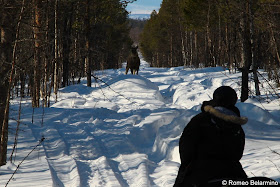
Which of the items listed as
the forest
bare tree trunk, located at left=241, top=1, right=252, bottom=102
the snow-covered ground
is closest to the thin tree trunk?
the forest

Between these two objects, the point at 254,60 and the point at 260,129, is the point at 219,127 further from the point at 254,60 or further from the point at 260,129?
the point at 254,60

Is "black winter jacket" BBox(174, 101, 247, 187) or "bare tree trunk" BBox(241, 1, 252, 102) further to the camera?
"bare tree trunk" BBox(241, 1, 252, 102)

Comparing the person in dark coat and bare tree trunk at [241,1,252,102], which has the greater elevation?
bare tree trunk at [241,1,252,102]

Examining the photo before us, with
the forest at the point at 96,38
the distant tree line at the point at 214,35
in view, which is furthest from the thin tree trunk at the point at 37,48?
the distant tree line at the point at 214,35

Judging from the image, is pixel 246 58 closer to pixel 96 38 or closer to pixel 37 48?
pixel 37 48

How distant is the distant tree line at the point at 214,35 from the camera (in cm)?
1228

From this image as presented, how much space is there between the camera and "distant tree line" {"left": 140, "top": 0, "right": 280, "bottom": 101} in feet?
40.3

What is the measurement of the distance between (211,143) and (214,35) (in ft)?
105

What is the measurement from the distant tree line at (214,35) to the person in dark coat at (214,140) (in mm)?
4302

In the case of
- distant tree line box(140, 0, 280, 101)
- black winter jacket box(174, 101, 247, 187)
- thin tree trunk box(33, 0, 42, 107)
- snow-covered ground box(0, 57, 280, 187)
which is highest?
distant tree line box(140, 0, 280, 101)

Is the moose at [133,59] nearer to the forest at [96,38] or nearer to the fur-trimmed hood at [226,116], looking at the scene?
the forest at [96,38]

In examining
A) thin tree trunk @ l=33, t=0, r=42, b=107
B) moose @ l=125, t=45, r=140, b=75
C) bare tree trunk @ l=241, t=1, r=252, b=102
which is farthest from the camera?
moose @ l=125, t=45, r=140, b=75

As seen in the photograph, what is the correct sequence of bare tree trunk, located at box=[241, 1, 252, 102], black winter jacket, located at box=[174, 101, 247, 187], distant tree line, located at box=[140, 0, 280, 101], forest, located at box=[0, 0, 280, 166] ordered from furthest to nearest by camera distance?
distant tree line, located at box=[140, 0, 280, 101] → bare tree trunk, located at box=[241, 1, 252, 102] → forest, located at box=[0, 0, 280, 166] → black winter jacket, located at box=[174, 101, 247, 187]

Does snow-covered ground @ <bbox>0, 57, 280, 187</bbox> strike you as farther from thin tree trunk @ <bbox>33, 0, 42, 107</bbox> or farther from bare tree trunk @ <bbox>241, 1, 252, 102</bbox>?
thin tree trunk @ <bbox>33, 0, 42, 107</bbox>
